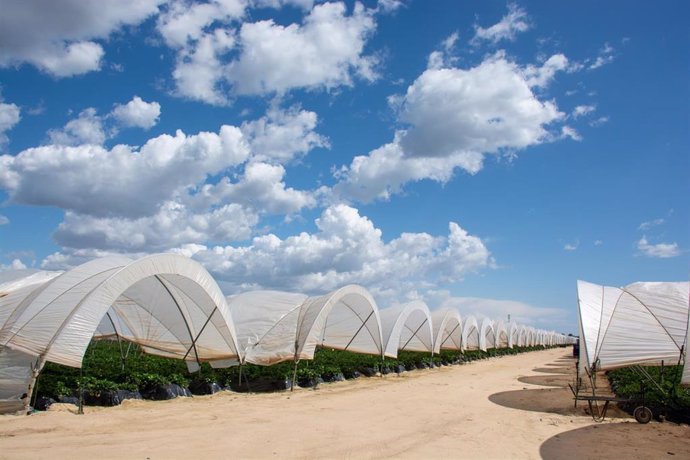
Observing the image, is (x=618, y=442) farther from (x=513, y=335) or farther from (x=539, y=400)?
(x=513, y=335)

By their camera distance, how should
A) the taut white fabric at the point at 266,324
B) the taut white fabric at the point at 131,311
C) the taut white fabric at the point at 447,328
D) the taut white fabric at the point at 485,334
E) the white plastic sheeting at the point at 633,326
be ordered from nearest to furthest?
the taut white fabric at the point at 131,311, the white plastic sheeting at the point at 633,326, the taut white fabric at the point at 266,324, the taut white fabric at the point at 447,328, the taut white fabric at the point at 485,334

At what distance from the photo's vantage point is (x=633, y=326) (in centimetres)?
1309

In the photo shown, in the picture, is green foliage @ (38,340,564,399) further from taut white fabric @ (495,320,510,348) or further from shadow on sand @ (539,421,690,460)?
taut white fabric @ (495,320,510,348)

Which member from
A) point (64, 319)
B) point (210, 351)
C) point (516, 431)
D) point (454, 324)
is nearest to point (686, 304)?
point (516, 431)

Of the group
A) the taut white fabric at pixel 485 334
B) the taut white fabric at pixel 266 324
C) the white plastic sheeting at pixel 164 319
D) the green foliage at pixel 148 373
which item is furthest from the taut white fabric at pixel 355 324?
the taut white fabric at pixel 485 334

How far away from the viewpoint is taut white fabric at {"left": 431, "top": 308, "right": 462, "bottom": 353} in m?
34.6

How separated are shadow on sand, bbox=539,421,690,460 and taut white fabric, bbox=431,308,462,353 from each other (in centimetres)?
2320

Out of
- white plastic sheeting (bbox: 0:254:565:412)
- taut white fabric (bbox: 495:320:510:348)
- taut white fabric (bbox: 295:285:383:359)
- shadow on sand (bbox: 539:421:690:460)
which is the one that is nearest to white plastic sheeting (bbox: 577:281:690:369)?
shadow on sand (bbox: 539:421:690:460)

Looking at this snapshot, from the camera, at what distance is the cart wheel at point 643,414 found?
1122 cm

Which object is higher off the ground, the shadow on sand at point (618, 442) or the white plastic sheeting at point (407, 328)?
the white plastic sheeting at point (407, 328)

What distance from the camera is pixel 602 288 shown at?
15.3 meters

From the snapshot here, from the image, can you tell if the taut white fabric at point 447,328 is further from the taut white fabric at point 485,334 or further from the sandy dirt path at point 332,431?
the sandy dirt path at point 332,431

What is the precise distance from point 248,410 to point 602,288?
11.3m

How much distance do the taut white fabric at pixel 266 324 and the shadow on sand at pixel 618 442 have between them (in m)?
9.80
